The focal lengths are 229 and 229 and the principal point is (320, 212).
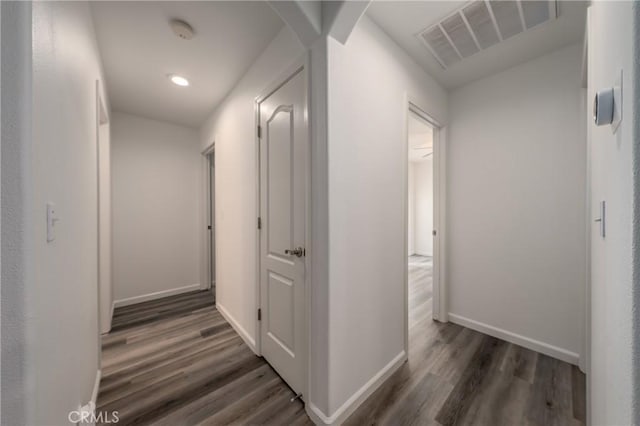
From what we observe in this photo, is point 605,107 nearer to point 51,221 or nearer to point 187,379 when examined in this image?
point 51,221

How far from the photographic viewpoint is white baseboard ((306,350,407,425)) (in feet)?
4.18

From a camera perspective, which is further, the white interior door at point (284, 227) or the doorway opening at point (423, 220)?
the doorway opening at point (423, 220)

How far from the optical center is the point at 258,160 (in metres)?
1.92

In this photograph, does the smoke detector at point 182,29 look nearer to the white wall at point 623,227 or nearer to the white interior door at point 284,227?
the white interior door at point 284,227

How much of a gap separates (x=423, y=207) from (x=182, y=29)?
249 inches

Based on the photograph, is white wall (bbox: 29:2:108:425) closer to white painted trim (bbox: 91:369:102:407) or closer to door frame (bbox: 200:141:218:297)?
white painted trim (bbox: 91:369:102:407)

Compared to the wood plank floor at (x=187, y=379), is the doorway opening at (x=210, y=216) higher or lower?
higher

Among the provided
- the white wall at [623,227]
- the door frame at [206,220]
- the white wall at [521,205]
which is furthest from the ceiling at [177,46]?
the white wall at [521,205]

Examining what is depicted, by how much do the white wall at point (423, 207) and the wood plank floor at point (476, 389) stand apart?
4418mm

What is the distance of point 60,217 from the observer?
2.96 feet

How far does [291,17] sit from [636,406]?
1763 mm

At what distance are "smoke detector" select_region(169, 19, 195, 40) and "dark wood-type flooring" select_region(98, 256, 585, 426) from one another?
2535 millimetres

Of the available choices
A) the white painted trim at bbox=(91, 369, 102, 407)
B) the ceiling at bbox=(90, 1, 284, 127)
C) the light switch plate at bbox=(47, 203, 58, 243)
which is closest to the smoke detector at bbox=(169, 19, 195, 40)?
the ceiling at bbox=(90, 1, 284, 127)

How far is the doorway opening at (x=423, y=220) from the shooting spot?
2480mm
